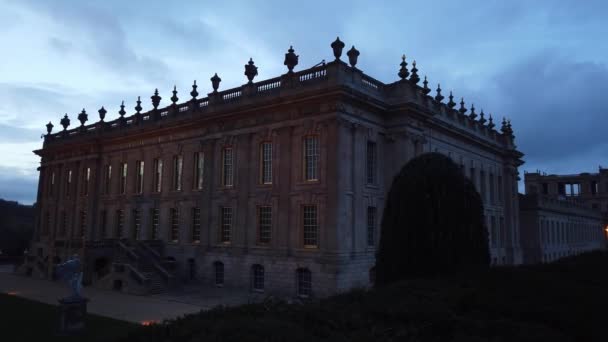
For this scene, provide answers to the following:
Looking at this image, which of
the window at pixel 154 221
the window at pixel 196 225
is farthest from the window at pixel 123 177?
the window at pixel 196 225

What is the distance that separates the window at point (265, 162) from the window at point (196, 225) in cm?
659

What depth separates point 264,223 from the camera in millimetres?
31125

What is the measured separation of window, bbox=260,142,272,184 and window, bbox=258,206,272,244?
184 centimetres

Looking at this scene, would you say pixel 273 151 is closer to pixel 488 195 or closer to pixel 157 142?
pixel 157 142

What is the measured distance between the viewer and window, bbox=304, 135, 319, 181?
2905 centimetres

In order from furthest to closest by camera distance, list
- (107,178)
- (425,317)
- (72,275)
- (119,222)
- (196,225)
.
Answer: (107,178), (119,222), (196,225), (72,275), (425,317)

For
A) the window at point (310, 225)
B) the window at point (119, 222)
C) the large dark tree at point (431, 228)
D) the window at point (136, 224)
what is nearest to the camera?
the large dark tree at point (431, 228)

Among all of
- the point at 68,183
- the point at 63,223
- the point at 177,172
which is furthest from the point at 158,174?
the point at 63,223

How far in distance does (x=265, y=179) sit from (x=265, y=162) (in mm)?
1109

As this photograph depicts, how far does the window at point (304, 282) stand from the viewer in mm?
27938

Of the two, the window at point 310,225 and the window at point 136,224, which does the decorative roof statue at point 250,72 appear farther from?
the window at point 136,224

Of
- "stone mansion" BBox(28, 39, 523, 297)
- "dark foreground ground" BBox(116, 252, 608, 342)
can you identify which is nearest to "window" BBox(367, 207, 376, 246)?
"stone mansion" BBox(28, 39, 523, 297)

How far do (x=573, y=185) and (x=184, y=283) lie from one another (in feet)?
295

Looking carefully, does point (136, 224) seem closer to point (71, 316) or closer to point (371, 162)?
point (371, 162)
